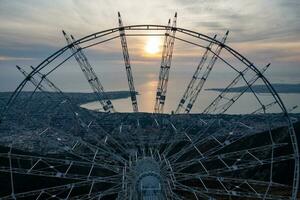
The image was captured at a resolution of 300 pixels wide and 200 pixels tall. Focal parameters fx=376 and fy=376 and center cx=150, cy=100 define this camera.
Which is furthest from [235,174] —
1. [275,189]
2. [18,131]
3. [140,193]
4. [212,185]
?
[18,131]

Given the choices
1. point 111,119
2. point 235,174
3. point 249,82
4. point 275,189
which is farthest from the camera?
point 111,119

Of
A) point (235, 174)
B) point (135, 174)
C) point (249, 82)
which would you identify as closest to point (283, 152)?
point (235, 174)

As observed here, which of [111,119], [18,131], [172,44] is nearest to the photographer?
[172,44]

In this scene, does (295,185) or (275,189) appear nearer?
(295,185)

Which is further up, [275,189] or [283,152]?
[283,152]

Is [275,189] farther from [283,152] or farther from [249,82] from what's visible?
[249,82]

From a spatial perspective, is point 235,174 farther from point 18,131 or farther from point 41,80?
point 18,131

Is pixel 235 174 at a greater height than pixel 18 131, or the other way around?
pixel 18 131

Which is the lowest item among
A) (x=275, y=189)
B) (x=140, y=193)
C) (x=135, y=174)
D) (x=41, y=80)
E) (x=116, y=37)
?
(x=140, y=193)

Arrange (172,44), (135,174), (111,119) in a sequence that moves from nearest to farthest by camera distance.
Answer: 1. (135,174)
2. (172,44)
3. (111,119)
